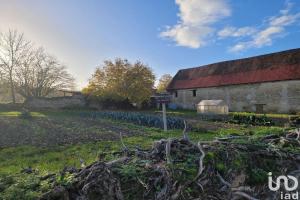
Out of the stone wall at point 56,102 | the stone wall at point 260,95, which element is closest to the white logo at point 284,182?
the stone wall at point 260,95

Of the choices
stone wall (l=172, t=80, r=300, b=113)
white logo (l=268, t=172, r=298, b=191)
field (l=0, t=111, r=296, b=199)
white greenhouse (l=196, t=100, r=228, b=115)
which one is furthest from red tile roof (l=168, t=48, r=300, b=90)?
white logo (l=268, t=172, r=298, b=191)

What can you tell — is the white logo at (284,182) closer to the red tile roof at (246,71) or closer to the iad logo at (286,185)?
the iad logo at (286,185)

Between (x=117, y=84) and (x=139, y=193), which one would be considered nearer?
(x=139, y=193)

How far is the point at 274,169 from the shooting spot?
9.80 ft

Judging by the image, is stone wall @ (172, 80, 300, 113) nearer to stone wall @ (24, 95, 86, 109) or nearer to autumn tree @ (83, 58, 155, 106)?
autumn tree @ (83, 58, 155, 106)

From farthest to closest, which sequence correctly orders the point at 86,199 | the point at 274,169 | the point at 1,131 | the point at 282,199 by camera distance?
the point at 1,131, the point at 274,169, the point at 282,199, the point at 86,199

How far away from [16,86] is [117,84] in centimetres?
1456

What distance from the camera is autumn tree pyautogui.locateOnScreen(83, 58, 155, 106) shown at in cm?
2783

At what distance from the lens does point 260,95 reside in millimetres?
22594

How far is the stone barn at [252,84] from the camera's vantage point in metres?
20.8

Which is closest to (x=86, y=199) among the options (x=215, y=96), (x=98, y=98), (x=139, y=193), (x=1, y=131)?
(x=139, y=193)

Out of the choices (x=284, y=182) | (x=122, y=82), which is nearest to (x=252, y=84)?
(x=122, y=82)

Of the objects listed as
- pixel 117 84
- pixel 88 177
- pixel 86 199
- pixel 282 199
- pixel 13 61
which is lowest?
pixel 282 199

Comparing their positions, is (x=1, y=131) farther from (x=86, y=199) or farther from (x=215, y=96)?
(x=215, y=96)
